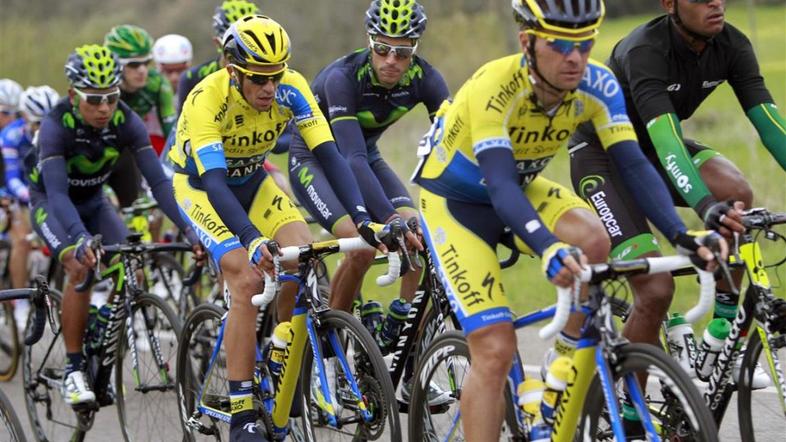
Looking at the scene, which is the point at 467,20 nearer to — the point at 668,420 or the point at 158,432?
the point at 158,432

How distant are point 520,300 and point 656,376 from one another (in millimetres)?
6299

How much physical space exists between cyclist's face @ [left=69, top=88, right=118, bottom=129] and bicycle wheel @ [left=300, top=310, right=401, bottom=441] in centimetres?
256

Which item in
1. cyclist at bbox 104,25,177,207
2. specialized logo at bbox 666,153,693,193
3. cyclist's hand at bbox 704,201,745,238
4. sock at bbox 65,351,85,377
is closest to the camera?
cyclist's hand at bbox 704,201,745,238

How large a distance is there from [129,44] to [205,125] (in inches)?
224

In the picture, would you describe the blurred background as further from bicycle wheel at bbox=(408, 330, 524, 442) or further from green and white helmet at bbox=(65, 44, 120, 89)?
bicycle wheel at bbox=(408, 330, 524, 442)

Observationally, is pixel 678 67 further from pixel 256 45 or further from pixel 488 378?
pixel 256 45

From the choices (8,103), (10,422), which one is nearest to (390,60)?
(10,422)

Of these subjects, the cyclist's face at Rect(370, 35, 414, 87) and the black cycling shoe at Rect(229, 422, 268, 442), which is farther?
the cyclist's face at Rect(370, 35, 414, 87)

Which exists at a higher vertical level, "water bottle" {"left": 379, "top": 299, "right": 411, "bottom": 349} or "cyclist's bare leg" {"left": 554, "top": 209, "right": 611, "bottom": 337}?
"cyclist's bare leg" {"left": 554, "top": 209, "right": 611, "bottom": 337}

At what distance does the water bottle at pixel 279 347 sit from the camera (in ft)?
21.3

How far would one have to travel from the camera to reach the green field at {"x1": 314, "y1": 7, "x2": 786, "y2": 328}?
11.4m

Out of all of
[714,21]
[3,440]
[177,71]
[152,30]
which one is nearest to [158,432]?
[3,440]

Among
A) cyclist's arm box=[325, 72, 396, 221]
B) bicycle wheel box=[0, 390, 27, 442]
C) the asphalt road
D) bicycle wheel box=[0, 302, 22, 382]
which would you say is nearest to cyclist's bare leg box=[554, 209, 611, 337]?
the asphalt road

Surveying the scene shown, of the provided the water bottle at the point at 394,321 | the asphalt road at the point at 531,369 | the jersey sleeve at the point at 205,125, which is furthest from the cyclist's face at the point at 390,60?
the asphalt road at the point at 531,369
